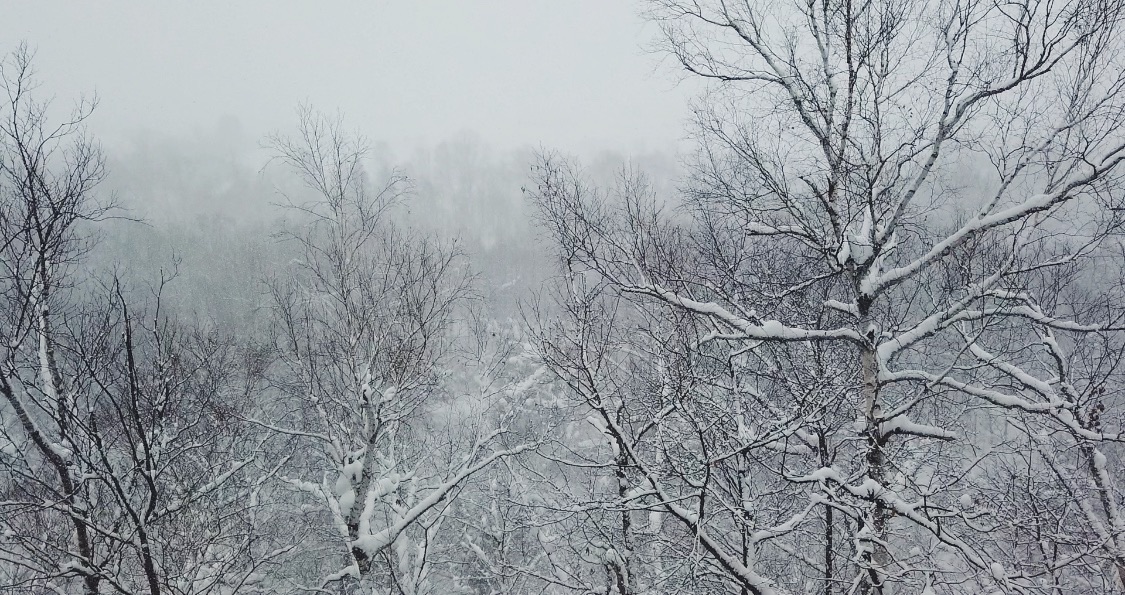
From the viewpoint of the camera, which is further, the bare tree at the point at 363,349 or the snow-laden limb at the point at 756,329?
the bare tree at the point at 363,349

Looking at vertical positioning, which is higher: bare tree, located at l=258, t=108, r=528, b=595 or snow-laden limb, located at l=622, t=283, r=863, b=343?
bare tree, located at l=258, t=108, r=528, b=595

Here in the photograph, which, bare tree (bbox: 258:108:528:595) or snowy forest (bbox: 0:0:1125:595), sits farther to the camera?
bare tree (bbox: 258:108:528:595)

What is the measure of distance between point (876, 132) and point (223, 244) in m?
40.7

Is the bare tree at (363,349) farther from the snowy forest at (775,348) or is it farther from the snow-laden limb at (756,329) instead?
the snow-laden limb at (756,329)

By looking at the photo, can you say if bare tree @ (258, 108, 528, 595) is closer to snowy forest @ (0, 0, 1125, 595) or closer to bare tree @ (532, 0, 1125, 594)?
snowy forest @ (0, 0, 1125, 595)

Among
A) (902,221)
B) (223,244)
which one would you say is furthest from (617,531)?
(223,244)

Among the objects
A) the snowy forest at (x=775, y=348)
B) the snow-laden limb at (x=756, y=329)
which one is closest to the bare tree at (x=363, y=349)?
the snowy forest at (x=775, y=348)

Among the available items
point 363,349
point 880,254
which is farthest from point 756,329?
point 363,349

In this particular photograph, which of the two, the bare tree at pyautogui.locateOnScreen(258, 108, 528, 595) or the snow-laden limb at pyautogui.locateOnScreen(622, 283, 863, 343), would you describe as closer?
the snow-laden limb at pyautogui.locateOnScreen(622, 283, 863, 343)

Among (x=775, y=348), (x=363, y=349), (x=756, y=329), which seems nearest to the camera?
(x=756, y=329)

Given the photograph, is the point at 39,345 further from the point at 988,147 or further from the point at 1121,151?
the point at 1121,151

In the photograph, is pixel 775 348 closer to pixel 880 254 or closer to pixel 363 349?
pixel 880 254

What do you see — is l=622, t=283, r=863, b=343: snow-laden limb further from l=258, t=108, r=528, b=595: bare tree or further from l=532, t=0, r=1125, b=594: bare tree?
l=258, t=108, r=528, b=595: bare tree

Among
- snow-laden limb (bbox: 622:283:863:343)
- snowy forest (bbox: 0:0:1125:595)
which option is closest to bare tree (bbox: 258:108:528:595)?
snowy forest (bbox: 0:0:1125:595)
